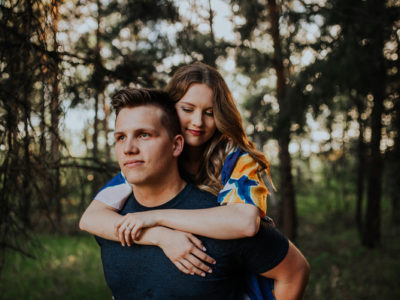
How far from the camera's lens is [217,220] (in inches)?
70.2

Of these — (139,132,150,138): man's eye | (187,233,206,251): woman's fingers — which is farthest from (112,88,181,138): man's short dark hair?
(187,233,206,251): woman's fingers

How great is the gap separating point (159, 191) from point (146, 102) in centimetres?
52

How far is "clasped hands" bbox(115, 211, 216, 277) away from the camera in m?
1.75

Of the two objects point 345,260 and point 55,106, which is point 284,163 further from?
point 55,106

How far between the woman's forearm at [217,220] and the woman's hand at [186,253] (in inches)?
2.1

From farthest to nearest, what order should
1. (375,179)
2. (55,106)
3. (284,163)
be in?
(375,179)
(284,163)
(55,106)

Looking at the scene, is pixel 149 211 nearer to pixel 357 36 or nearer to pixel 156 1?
pixel 156 1

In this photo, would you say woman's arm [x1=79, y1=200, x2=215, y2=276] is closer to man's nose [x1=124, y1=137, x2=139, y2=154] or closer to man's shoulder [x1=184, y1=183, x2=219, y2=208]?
man's shoulder [x1=184, y1=183, x2=219, y2=208]

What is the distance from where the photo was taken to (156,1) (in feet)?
12.9

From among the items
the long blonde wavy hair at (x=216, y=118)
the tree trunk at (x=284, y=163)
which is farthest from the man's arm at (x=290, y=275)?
the tree trunk at (x=284, y=163)

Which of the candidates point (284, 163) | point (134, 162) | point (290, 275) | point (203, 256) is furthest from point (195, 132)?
point (284, 163)

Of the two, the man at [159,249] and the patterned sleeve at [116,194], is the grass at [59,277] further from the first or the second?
the man at [159,249]

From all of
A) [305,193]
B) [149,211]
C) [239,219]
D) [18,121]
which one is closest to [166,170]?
[149,211]

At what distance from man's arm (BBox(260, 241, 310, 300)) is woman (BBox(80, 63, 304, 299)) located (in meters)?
0.08
